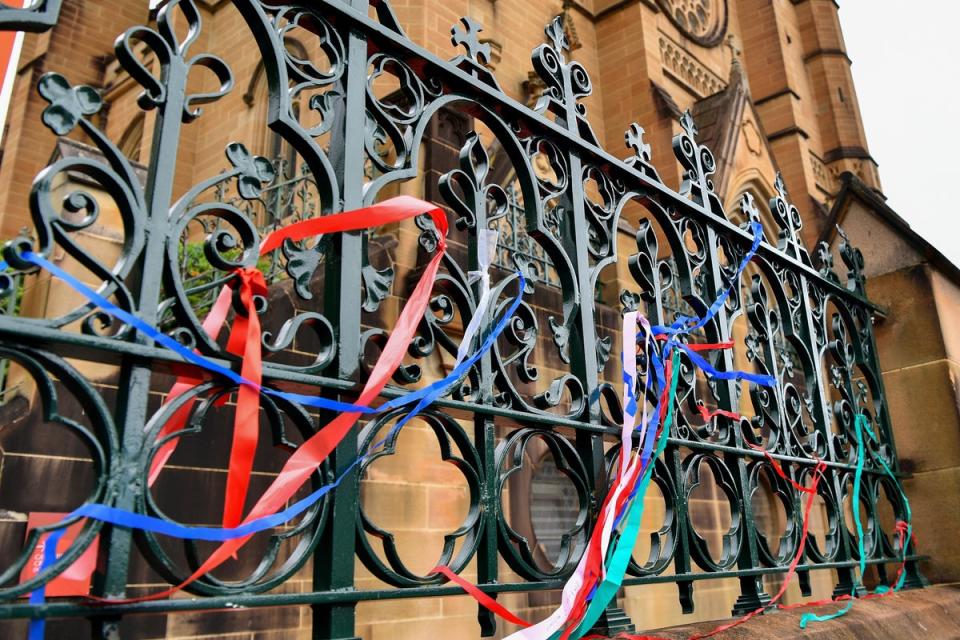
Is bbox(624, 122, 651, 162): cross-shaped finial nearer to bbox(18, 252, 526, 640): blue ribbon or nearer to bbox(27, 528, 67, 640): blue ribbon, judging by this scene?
bbox(18, 252, 526, 640): blue ribbon

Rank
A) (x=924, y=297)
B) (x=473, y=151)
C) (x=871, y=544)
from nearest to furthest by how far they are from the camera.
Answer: (x=473, y=151)
(x=871, y=544)
(x=924, y=297)

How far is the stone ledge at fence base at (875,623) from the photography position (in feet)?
7.90

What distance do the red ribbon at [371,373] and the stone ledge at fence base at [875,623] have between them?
3.73 ft

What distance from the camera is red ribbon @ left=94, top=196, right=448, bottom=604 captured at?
1.41 m

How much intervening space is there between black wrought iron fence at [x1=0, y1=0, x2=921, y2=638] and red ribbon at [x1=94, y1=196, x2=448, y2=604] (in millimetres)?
56

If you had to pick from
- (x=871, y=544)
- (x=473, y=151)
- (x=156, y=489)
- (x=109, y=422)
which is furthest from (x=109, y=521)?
(x=871, y=544)

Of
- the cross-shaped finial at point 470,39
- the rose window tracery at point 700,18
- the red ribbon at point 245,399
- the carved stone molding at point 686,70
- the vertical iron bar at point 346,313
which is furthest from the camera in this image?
the rose window tracery at point 700,18

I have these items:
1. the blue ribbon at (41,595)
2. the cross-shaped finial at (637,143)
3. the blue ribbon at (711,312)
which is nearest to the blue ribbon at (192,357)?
the blue ribbon at (41,595)

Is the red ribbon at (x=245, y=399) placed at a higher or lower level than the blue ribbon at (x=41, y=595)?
higher

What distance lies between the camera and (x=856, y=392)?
4078mm

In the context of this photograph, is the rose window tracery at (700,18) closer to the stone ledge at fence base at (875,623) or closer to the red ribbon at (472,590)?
the stone ledge at fence base at (875,623)

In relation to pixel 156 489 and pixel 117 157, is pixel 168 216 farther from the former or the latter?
pixel 156 489

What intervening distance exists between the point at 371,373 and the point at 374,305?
20cm

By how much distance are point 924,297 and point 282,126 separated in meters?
Result: 4.01
